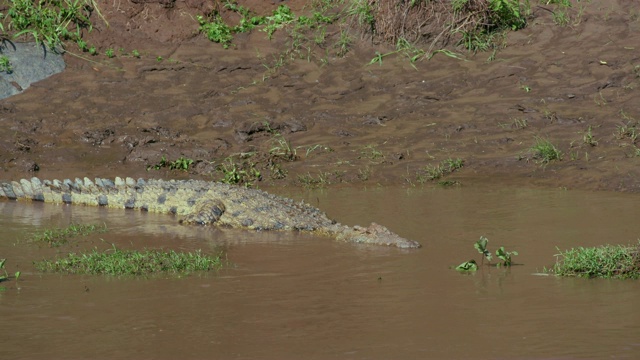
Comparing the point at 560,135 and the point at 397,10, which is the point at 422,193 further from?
the point at 397,10

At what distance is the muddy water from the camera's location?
15.1 ft

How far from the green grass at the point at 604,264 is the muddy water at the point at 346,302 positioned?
109mm

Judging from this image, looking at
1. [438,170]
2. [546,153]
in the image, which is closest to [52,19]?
[438,170]

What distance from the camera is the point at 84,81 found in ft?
40.4

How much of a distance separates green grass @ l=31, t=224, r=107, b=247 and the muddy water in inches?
6.6

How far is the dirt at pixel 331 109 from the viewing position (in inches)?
388

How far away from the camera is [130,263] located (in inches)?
246

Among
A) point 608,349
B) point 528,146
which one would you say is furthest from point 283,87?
point 608,349

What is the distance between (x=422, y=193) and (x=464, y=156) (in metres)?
1.05

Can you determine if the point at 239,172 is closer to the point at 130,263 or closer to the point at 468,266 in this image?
the point at 130,263

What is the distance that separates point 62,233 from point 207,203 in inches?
51.9

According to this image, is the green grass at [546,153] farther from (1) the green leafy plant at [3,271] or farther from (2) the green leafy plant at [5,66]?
(2) the green leafy plant at [5,66]

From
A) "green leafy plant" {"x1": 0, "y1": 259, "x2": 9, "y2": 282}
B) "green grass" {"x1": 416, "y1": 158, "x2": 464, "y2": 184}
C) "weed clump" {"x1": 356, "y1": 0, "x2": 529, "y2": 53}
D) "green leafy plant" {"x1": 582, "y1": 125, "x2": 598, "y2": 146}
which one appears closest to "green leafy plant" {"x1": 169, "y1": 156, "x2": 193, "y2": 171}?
"green grass" {"x1": 416, "y1": 158, "x2": 464, "y2": 184}

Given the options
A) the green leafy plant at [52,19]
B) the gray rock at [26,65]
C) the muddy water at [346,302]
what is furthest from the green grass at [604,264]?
the green leafy plant at [52,19]
